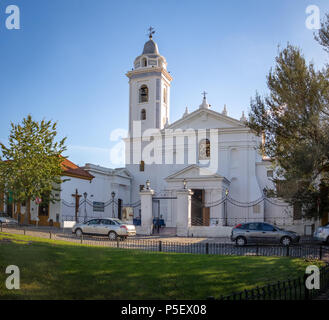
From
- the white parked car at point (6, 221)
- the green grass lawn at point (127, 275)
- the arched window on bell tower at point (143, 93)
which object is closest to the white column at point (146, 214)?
the white parked car at point (6, 221)

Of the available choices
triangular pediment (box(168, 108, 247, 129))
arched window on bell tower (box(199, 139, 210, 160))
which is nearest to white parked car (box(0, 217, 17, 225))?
triangular pediment (box(168, 108, 247, 129))

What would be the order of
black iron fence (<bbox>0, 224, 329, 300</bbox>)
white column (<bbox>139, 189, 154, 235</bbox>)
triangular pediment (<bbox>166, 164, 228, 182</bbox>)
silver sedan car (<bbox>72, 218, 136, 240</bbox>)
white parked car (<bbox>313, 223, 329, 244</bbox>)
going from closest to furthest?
black iron fence (<bbox>0, 224, 329, 300</bbox>)
white parked car (<bbox>313, 223, 329, 244</bbox>)
silver sedan car (<bbox>72, 218, 136, 240</bbox>)
white column (<bbox>139, 189, 154, 235</bbox>)
triangular pediment (<bbox>166, 164, 228, 182</bbox>)

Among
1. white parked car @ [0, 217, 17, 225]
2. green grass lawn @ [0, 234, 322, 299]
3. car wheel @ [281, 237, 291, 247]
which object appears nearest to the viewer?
green grass lawn @ [0, 234, 322, 299]

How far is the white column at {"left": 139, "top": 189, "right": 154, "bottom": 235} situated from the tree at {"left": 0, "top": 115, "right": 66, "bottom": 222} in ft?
26.0

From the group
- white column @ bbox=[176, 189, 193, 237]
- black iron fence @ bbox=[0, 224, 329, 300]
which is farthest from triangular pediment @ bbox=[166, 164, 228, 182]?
black iron fence @ bbox=[0, 224, 329, 300]

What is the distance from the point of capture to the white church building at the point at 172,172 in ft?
107

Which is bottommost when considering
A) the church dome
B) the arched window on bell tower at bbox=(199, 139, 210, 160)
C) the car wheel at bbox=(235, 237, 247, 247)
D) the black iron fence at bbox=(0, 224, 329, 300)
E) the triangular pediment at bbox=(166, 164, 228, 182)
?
the car wheel at bbox=(235, 237, 247, 247)

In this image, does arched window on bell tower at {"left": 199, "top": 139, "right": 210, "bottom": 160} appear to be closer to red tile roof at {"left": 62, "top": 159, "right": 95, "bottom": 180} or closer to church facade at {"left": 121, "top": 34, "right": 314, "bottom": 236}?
church facade at {"left": 121, "top": 34, "right": 314, "bottom": 236}

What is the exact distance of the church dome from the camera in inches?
1704

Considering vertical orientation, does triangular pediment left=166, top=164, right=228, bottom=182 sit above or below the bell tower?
below

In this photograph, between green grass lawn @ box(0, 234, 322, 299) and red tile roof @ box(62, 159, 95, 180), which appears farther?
red tile roof @ box(62, 159, 95, 180)

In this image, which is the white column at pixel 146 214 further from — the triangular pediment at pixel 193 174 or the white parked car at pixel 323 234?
the white parked car at pixel 323 234

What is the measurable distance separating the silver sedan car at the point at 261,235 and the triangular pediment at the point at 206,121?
17.9 m
